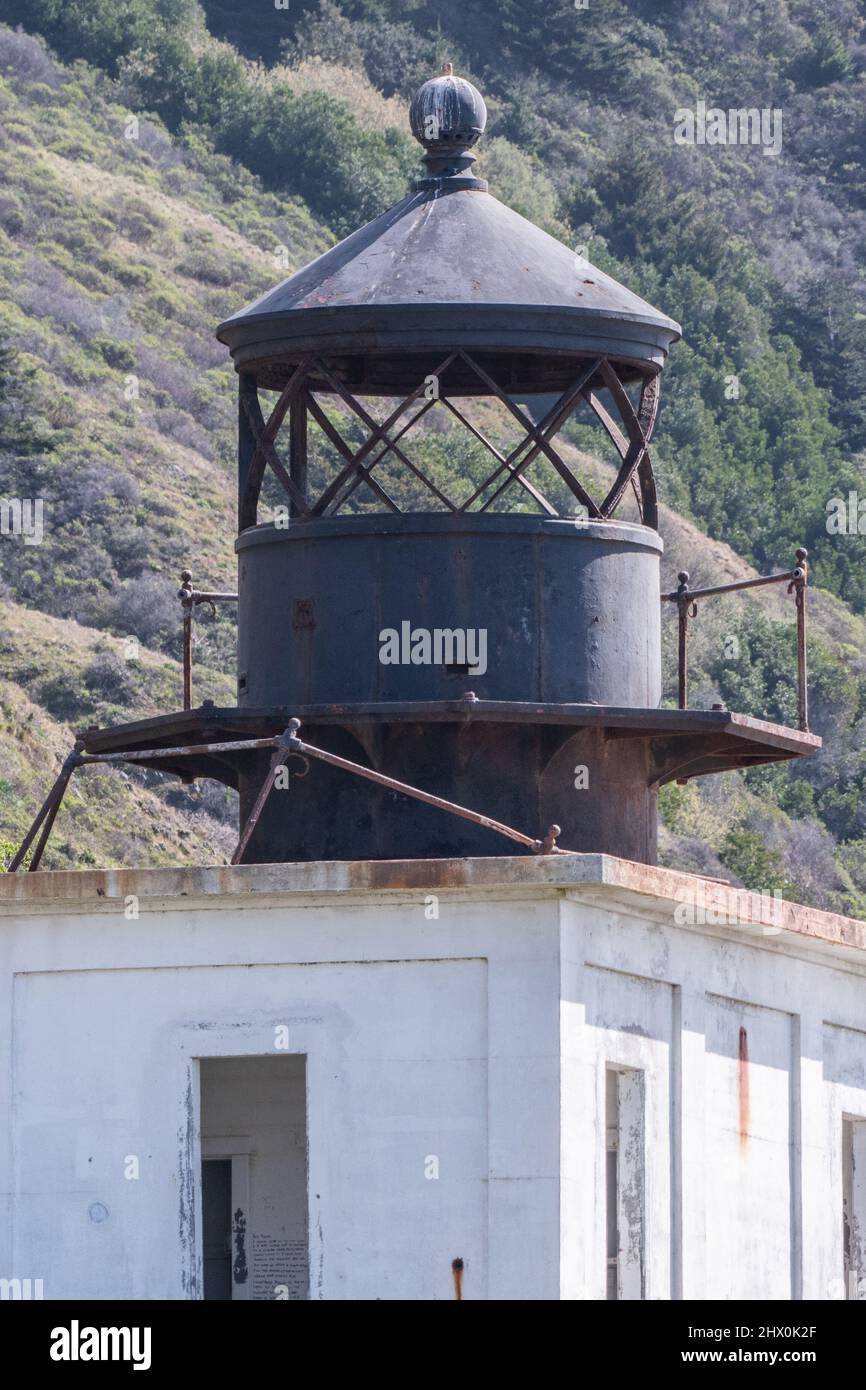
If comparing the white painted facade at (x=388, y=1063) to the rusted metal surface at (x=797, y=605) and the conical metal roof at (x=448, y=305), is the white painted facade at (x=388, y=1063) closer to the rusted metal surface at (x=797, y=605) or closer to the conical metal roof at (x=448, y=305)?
the rusted metal surface at (x=797, y=605)

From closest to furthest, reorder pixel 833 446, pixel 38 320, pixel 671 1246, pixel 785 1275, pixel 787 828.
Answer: pixel 671 1246 → pixel 785 1275 → pixel 787 828 → pixel 38 320 → pixel 833 446

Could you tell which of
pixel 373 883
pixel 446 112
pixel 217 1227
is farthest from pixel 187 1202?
pixel 446 112

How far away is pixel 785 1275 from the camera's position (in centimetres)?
2036

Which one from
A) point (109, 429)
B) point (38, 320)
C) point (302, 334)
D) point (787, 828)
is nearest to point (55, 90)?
point (38, 320)

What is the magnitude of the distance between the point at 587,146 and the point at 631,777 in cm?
7611

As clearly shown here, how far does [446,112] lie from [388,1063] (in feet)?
21.8

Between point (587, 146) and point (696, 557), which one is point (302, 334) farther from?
point (587, 146)

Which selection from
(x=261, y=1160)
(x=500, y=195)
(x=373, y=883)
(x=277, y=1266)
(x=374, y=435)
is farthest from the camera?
(x=500, y=195)

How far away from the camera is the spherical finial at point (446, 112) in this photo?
67.8 ft

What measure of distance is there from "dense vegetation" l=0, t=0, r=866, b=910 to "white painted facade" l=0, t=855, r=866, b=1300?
32895mm

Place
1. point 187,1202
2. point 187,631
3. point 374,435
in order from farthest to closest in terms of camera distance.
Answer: point 187,631, point 374,435, point 187,1202

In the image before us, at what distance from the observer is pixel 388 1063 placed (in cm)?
1777

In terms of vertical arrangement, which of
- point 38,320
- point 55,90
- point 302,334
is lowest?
point 302,334

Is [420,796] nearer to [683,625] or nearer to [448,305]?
[448,305]
